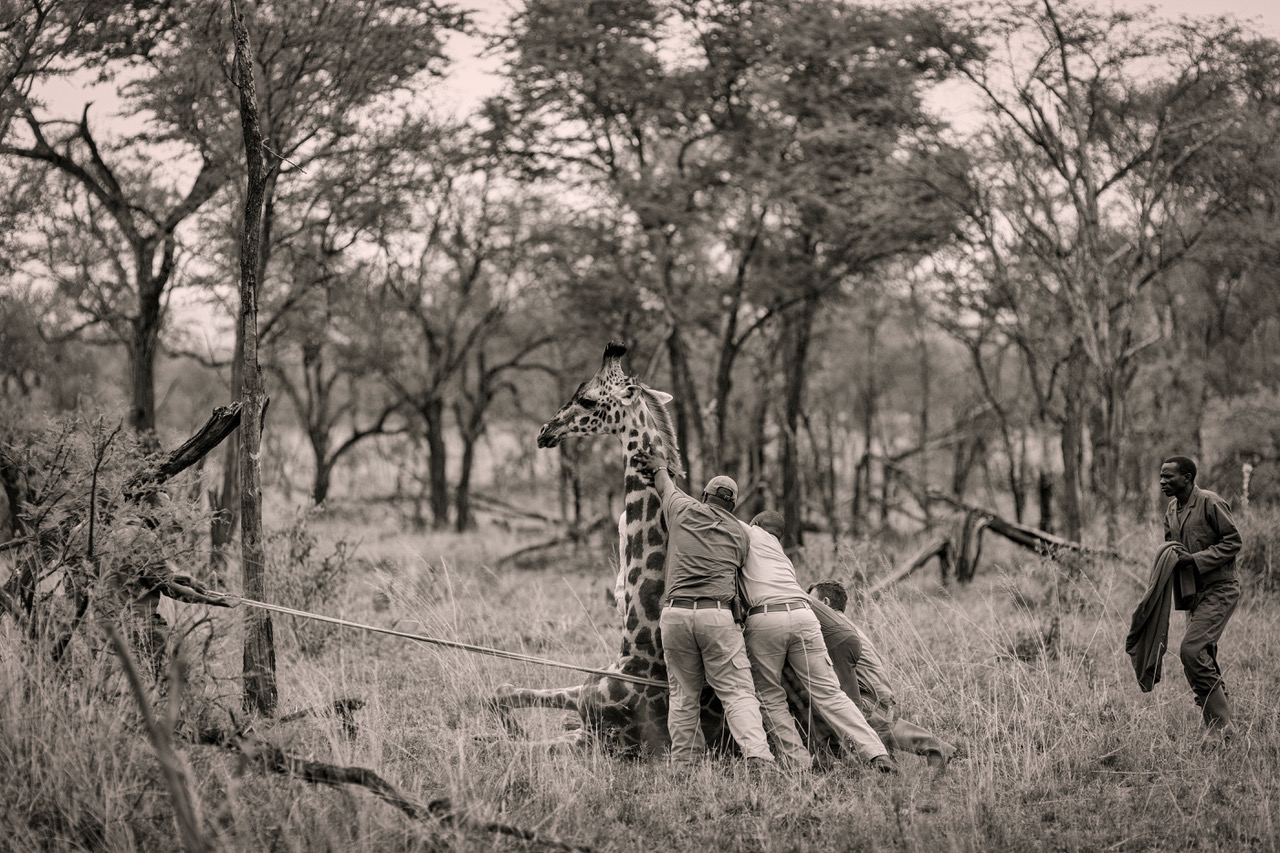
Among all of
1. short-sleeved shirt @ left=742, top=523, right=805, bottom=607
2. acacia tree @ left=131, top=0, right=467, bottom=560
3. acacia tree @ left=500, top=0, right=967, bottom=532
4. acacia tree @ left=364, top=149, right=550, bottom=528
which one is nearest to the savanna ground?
short-sleeved shirt @ left=742, top=523, right=805, bottom=607

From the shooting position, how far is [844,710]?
6.20 metres

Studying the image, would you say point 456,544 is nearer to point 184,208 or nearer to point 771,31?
point 184,208

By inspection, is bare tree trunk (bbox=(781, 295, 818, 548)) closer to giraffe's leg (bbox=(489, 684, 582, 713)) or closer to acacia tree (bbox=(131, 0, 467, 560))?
acacia tree (bbox=(131, 0, 467, 560))

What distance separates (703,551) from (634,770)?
52.3 inches

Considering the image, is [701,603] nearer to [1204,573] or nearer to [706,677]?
[706,677]

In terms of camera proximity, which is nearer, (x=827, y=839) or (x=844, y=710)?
(x=827, y=839)

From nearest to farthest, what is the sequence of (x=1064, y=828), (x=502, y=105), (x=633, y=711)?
(x=1064, y=828) → (x=633, y=711) → (x=502, y=105)

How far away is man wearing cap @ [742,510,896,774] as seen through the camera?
243 inches

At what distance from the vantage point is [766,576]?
6.49 meters

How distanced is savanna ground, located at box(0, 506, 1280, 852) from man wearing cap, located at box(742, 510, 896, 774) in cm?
25

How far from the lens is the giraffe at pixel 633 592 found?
6.67 m

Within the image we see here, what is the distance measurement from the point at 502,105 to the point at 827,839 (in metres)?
16.4

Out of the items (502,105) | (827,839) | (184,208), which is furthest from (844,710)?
(502,105)

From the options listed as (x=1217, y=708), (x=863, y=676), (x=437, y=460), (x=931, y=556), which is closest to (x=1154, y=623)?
(x=1217, y=708)
